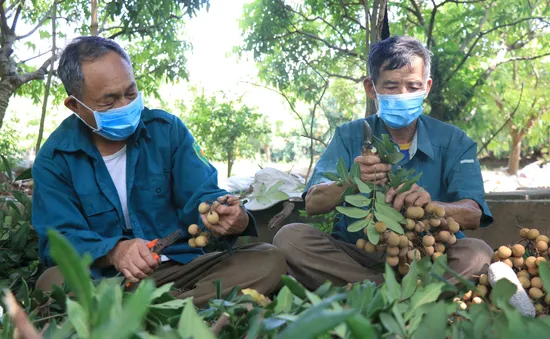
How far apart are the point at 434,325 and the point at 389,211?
1318 mm

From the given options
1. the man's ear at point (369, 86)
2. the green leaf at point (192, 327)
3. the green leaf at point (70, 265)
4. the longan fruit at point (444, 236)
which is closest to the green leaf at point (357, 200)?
the longan fruit at point (444, 236)

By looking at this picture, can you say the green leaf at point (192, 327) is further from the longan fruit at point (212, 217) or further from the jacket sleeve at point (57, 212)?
the jacket sleeve at point (57, 212)

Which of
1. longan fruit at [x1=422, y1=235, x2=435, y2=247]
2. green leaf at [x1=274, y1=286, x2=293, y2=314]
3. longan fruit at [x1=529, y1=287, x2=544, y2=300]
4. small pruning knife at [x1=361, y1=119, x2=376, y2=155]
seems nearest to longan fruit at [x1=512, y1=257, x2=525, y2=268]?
longan fruit at [x1=529, y1=287, x2=544, y2=300]

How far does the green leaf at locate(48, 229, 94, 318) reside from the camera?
591mm

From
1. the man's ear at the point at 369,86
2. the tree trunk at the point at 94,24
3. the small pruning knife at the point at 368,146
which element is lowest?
the small pruning knife at the point at 368,146

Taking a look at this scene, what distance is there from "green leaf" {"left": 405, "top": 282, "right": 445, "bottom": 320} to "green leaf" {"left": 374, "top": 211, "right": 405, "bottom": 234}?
1.00 meters

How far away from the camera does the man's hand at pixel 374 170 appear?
2141mm

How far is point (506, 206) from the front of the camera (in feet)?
11.3

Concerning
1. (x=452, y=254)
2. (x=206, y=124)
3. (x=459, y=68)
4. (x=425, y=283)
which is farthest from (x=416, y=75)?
(x=206, y=124)

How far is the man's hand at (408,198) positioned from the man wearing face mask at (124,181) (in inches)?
21.4

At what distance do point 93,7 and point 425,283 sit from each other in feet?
11.0

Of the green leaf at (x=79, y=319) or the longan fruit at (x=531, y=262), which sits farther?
the longan fruit at (x=531, y=262)

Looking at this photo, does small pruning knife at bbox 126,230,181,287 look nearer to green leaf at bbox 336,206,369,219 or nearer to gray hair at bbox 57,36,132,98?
green leaf at bbox 336,206,369,219

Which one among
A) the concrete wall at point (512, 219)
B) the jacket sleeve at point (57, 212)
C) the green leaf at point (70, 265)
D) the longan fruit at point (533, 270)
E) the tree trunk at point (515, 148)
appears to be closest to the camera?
the green leaf at point (70, 265)
